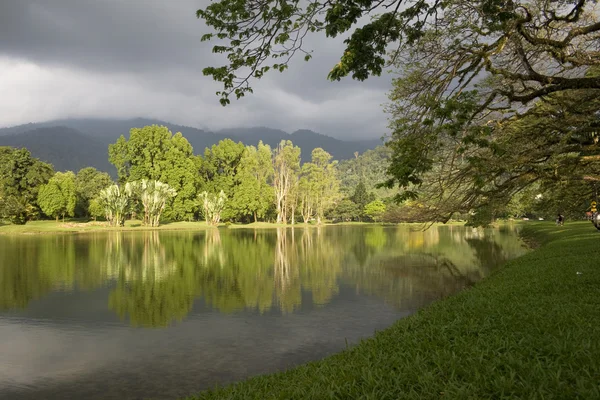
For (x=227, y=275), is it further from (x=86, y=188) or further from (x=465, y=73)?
(x=86, y=188)

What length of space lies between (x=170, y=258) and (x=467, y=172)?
2041 cm

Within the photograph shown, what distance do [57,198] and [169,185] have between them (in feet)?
55.5

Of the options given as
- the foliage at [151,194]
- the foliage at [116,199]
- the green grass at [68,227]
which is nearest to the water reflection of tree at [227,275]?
the green grass at [68,227]

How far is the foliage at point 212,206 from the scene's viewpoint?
69.1 m

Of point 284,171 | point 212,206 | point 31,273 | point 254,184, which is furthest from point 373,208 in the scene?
point 31,273

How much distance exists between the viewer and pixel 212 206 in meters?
69.4

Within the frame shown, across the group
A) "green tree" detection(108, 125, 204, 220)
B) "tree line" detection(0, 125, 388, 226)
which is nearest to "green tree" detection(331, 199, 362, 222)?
"tree line" detection(0, 125, 388, 226)

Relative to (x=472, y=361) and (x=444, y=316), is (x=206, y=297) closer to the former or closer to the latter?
(x=444, y=316)

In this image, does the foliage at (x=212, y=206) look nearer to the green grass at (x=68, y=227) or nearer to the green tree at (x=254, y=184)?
the green grass at (x=68, y=227)

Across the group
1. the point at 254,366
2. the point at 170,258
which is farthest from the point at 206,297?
the point at 170,258

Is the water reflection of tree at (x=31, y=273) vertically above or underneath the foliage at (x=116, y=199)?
underneath

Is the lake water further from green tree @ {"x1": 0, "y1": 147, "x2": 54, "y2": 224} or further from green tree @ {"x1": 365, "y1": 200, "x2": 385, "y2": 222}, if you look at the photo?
green tree @ {"x1": 365, "y1": 200, "x2": 385, "y2": 222}

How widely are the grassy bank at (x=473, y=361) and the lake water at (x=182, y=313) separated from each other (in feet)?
8.37

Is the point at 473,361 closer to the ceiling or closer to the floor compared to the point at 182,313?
closer to the ceiling
